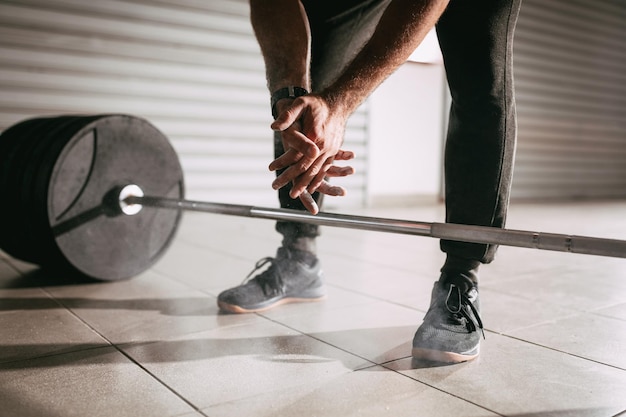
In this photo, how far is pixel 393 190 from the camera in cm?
511

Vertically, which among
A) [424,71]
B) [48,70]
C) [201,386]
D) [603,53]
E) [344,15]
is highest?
[603,53]

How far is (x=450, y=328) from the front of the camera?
3.99 feet

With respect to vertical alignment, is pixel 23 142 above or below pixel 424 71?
below

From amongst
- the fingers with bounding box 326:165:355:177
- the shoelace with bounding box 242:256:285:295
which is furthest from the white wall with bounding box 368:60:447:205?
the fingers with bounding box 326:165:355:177

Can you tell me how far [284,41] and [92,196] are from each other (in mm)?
900

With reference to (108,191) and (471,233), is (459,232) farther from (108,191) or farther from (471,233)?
(108,191)

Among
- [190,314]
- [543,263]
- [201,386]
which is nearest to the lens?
[201,386]

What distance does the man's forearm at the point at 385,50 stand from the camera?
1.08 metres

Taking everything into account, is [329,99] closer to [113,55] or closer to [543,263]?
[543,263]

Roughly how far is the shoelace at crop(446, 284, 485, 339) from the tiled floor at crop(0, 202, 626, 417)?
7 centimetres

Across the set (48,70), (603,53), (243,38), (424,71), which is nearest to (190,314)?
(48,70)

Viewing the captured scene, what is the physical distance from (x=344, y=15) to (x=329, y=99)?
0.61 meters

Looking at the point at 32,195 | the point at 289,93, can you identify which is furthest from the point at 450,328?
the point at 32,195

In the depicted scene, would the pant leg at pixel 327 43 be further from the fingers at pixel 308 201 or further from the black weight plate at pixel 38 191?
the black weight plate at pixel 38 191
